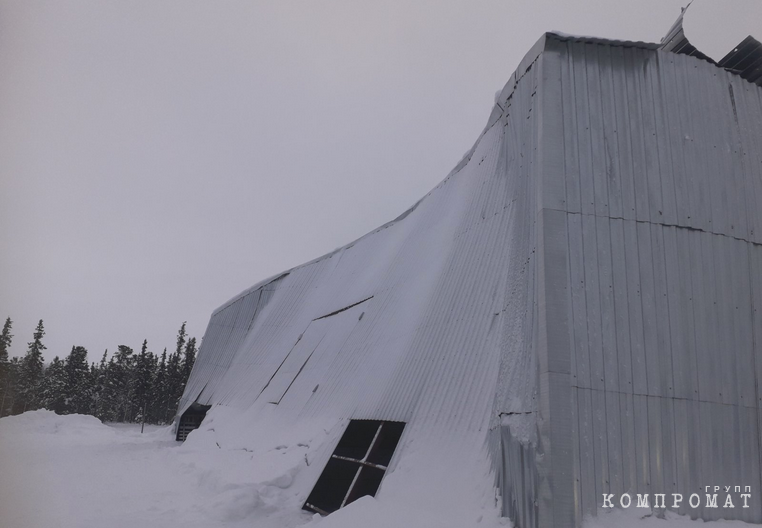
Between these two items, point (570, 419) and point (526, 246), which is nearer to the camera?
point (570, 419)

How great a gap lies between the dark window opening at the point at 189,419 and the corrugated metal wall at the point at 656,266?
58.0ft

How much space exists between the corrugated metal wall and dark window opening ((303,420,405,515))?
10.8 ft

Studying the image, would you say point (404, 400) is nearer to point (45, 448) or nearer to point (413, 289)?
point (413, 289)

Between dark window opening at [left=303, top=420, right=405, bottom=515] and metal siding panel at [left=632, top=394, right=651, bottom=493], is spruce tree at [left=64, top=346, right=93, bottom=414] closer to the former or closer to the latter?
dark window opening at [left=303, top=420, right=405, bottom=515]

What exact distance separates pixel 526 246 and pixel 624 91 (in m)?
2.57

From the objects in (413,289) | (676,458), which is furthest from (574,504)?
(413,289)

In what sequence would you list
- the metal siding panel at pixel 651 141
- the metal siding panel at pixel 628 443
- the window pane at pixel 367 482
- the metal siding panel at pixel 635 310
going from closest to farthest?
the metal siding panel at pixel 628 443
the metal siding panel at pixel 635 310
the metal siding panel at pixel 651 141
the window pane at pixel 367 482

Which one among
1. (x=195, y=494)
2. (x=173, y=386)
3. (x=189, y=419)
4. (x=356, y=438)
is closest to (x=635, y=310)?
(x=356, y=438)

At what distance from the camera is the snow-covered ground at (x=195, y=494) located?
21.6 feet

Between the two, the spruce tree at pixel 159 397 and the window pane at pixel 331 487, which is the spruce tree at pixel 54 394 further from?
the window pane at pixel 331 487

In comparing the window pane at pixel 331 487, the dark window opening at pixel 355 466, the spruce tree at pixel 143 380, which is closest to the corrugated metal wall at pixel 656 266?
the dark window opening at pixel 355 466

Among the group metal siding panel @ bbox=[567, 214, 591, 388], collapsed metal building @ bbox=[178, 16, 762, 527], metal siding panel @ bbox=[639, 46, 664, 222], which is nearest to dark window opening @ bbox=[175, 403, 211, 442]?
collapsed metal building @ bbox=[178, 16, 762, 527]

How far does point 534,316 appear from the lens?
673 centimetres

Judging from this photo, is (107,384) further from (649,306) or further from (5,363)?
(649,306)
